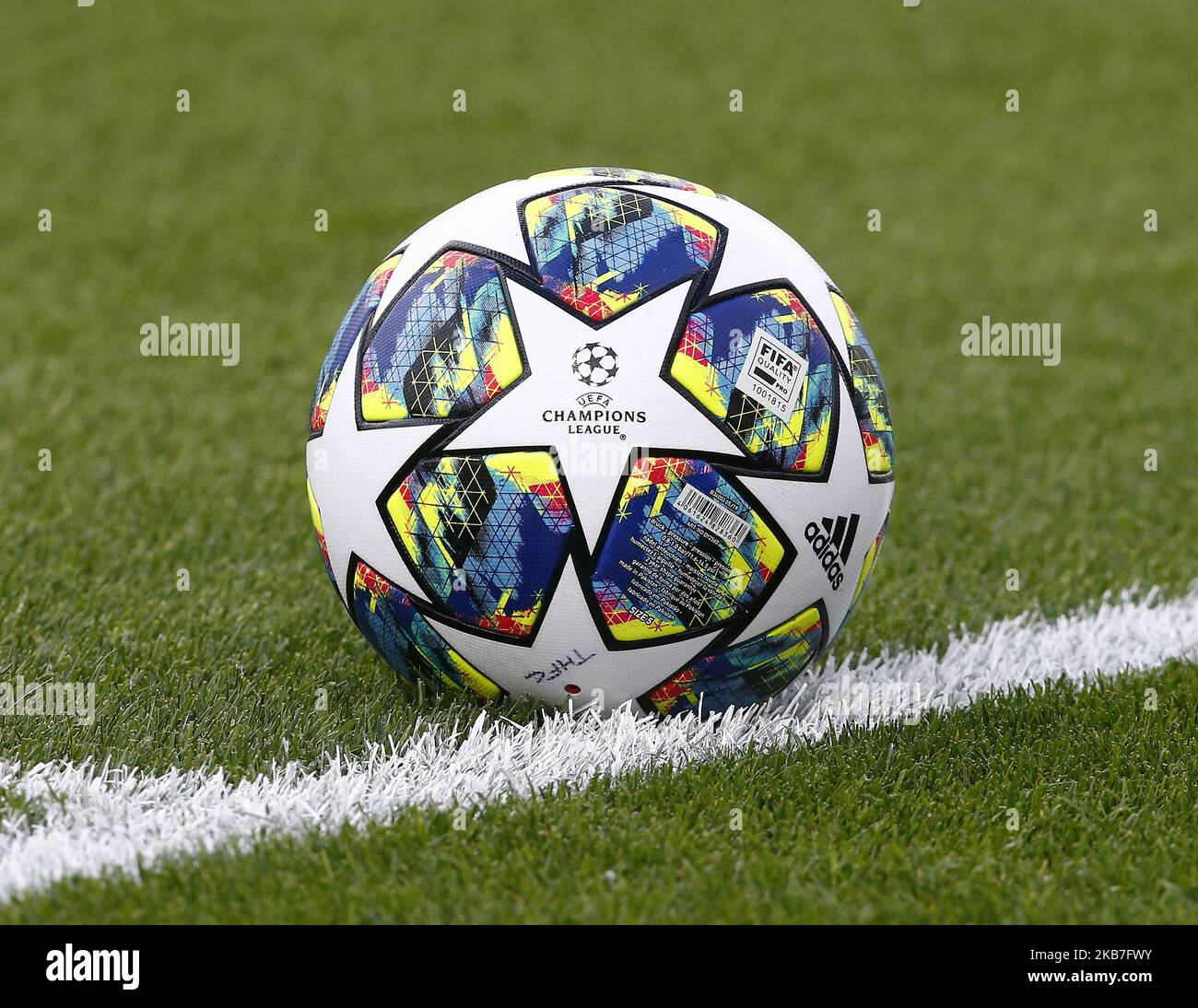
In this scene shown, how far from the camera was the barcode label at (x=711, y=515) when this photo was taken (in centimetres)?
308

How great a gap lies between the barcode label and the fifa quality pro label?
24 centimetres

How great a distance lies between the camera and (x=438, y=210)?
29.4 ft

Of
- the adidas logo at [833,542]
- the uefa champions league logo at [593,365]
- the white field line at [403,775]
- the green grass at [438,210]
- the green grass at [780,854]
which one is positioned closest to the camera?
the green grass at [780,854]

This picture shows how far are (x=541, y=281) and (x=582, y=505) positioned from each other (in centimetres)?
51

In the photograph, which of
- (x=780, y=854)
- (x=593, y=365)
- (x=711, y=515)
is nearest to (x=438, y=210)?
(x=593, y=365)

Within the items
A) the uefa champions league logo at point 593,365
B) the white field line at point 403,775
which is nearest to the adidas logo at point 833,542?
the white field line at point 403,775

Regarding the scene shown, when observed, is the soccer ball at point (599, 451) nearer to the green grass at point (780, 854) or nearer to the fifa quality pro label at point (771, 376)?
the fifa quality pro label at point (771, 376)

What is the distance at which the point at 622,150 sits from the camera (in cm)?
1016

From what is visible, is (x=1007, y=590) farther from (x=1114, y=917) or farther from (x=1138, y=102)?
(x=1138, y=102)

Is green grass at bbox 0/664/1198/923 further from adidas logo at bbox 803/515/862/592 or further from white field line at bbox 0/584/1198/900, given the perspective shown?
adidas logo at bbox 803/515/862/592

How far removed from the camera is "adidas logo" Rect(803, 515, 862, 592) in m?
3.23

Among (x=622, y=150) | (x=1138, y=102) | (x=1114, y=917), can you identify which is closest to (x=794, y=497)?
(x=1114, y=917)

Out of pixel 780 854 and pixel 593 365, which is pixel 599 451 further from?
pixel 780 854

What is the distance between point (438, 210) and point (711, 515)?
6.27 metres
